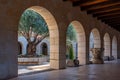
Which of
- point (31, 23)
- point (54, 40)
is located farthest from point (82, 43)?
point (31, 23)

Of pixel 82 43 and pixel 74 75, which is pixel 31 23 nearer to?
pixel 82 43

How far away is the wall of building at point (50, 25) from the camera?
5.77 meters

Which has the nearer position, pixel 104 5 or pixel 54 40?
pixel 54 40

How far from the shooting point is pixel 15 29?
6.12 metres

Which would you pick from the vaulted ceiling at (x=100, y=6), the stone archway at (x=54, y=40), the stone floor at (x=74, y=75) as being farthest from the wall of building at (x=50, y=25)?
the stone floor at (x=74, y=75)

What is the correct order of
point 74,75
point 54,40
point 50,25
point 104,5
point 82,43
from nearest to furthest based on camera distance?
point 74,75 < point 50,25 < point 54,40 < point 104,5 < point 82,43

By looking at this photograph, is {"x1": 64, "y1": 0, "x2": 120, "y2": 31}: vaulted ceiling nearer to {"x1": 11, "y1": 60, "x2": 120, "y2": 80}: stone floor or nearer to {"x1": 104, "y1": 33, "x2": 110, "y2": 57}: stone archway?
{"x1": 11, "y1": 60, "x2": 120, "y2": 80}: stone floor

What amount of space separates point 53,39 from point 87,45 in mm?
3178

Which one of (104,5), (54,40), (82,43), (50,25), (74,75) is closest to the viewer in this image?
(74,75)

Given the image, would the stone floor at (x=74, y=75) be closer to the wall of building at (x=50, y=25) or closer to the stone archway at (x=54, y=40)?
the wall of building at (x=50, y=25)

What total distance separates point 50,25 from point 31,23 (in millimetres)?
4417

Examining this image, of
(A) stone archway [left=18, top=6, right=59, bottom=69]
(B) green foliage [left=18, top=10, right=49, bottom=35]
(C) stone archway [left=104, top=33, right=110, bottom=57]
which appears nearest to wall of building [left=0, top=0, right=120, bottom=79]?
(A) stone archway [left=18, top=6, right=59, bottom=69]

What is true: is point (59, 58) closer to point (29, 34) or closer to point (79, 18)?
point (79, 18)

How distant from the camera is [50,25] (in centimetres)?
820
